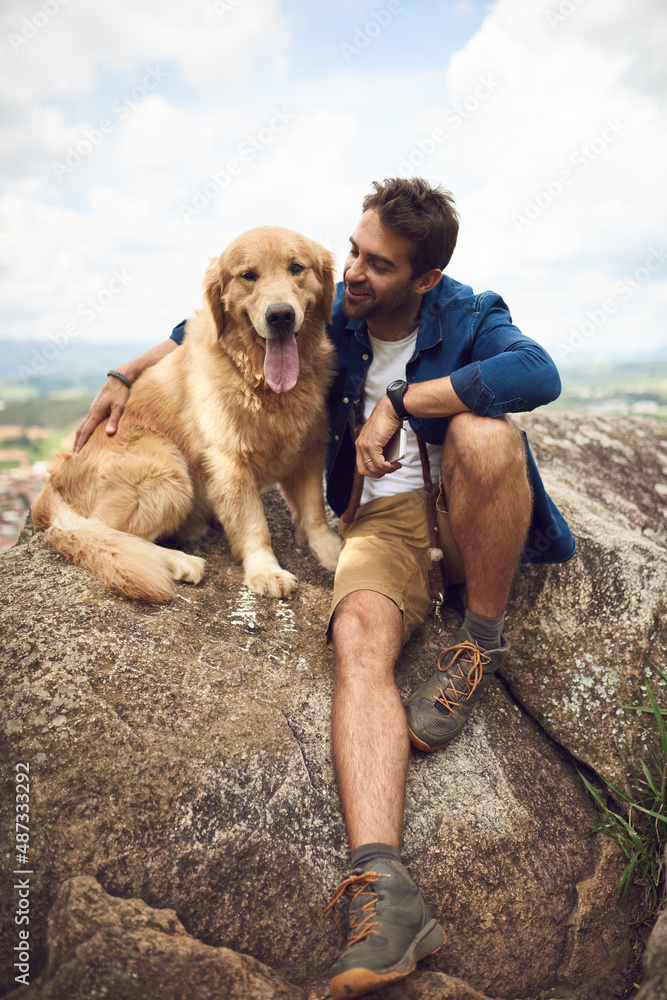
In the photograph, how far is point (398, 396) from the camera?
2297 mm

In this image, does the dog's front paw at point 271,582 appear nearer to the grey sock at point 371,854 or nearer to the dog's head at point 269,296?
the dog's head at point 269,296

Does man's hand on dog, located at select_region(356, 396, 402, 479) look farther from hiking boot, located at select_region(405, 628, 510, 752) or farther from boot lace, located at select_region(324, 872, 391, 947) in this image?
boot lace, located at select_region(324, 872, 391, 947)

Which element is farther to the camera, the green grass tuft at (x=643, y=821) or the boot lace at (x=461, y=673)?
the boot lace at (x=461, y=673)

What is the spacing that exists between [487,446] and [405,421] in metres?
0.58

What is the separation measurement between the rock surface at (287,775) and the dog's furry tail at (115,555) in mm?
59

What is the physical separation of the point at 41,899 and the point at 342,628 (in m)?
1.18

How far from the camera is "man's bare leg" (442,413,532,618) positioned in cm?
212

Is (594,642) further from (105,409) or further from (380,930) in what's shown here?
(105,409)

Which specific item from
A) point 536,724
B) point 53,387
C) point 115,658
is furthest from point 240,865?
point 53,387

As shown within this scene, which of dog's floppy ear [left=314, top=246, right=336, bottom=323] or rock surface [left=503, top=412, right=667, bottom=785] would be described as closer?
rock surface [left=503, top=412, right=667, bottom=785]

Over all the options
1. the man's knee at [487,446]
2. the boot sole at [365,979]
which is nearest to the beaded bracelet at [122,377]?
the man's knee at [487,446]

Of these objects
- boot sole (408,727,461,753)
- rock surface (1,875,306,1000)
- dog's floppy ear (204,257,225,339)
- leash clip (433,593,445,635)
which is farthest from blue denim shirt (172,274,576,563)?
rock surface (1,875,306,1000)

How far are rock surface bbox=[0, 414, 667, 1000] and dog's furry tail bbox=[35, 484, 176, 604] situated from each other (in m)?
0.06

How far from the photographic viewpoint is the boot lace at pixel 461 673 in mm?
2100
